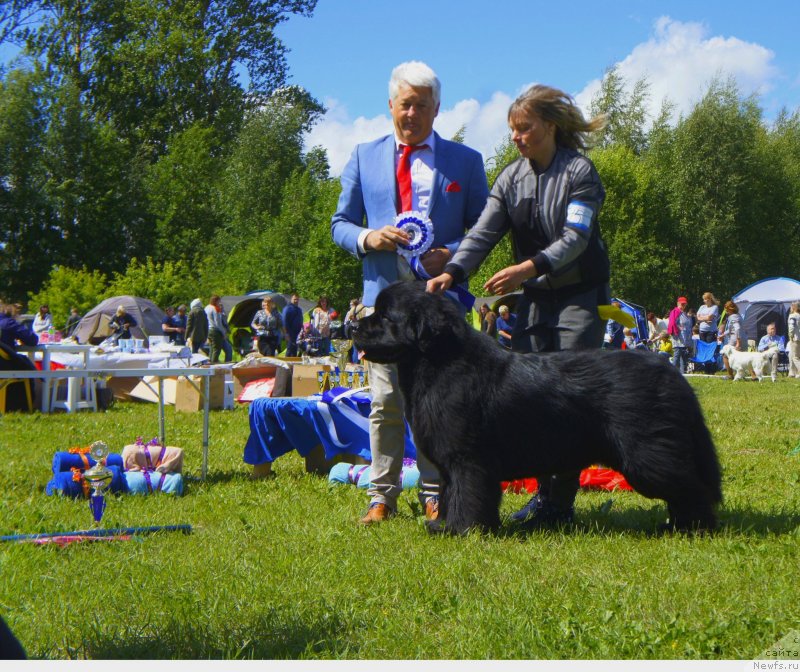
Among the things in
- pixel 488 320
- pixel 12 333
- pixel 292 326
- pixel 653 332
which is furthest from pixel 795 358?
pixel 12 333

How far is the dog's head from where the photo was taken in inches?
153

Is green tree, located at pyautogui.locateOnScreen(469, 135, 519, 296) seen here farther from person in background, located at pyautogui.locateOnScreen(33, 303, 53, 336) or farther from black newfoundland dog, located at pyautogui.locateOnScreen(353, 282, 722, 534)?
black newfoundland dog, located at pyautogui.locateOnScreen(353, 282, 722, 534)

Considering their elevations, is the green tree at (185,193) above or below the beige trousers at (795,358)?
above

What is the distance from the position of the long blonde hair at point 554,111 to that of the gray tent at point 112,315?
21.3 m

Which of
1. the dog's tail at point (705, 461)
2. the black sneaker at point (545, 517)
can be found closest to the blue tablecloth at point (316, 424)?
the black sneaker at point (545, 517)

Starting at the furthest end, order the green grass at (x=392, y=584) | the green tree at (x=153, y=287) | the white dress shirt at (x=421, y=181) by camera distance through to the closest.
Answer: the green tree at (x=153, y=287) < the white dress shirt at (x=421, y=181) < the green grass at (x=392, y=584)

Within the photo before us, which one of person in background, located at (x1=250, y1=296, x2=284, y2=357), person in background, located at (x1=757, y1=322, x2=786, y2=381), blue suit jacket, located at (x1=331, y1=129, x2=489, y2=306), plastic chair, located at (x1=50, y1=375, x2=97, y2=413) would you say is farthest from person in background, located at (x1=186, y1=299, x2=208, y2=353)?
blue suit jacket, located at (x1=331, y1=129, x2=489, y2=306)

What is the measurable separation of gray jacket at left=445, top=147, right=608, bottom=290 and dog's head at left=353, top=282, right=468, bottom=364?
32 cm

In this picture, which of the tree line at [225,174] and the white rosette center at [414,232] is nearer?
the white rosette center at [414,232]

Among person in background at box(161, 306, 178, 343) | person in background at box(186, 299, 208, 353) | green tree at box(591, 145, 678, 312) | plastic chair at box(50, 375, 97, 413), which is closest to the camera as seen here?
plastic chair at box(50, 375, 97, 413)

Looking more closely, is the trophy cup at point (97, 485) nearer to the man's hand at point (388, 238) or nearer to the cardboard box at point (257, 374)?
the man's hand at point (388, 238)

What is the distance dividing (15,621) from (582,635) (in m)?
1.78

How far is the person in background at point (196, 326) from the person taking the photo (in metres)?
19.4

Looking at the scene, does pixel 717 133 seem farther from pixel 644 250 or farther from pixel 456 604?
pixel 456 604
